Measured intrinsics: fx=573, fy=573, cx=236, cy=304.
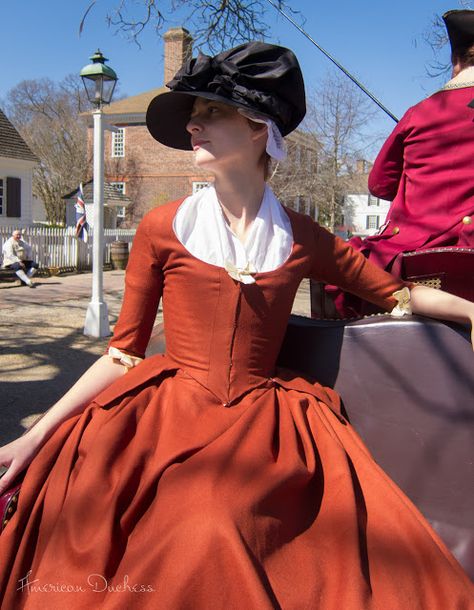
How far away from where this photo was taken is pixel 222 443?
1.50 m

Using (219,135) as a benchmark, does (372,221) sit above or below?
above

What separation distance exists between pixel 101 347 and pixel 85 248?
10.8m

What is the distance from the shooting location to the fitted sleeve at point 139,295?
1.84 metres

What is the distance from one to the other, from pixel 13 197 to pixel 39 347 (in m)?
13.6

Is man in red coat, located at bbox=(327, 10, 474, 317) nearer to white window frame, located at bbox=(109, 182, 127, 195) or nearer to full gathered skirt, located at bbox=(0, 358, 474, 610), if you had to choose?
full gathered skirt, located at bbox=(0, 358, 474, 610)

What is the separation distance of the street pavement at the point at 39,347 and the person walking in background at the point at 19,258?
0.50 meters

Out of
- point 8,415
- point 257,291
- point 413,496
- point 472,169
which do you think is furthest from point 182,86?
point 8,415

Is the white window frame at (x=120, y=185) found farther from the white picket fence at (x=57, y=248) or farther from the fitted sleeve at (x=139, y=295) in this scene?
the fitted sleeve at (x=139, y=295)

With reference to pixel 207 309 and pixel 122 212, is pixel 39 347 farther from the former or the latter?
pixel 122 212

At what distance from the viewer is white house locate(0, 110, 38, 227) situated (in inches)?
750

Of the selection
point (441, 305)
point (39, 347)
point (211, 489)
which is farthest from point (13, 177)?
point (211, 489)

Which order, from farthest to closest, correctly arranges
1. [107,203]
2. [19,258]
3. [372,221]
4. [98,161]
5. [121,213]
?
[372,221]
[121,213]
[107,203]
[19,258]
[98,161]

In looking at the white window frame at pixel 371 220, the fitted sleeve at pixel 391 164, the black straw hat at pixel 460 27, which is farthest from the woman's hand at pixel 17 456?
the white window frame at pixel 371 220

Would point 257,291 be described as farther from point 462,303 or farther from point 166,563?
point 166,563
